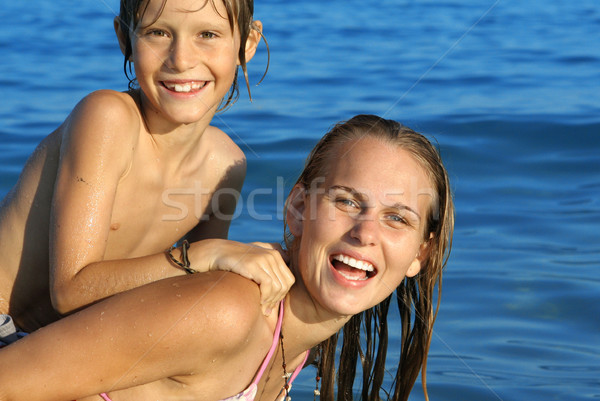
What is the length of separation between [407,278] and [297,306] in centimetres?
60

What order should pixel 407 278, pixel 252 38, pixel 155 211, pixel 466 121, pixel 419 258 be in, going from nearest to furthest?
pixel 419 258 → pixel 407 278 → pixel 155 211 → pixel 252 38 → pixel 466 121

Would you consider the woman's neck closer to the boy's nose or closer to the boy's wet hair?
the boy's nose

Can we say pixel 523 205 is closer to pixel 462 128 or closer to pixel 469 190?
pixel 469 190

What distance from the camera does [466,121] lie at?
8.45m

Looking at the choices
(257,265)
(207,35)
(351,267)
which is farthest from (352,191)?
(207,35)

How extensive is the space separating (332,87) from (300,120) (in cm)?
153

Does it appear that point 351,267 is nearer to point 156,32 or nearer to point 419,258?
point 419,258

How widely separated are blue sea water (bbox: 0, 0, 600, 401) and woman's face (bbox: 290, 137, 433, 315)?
4.64ft

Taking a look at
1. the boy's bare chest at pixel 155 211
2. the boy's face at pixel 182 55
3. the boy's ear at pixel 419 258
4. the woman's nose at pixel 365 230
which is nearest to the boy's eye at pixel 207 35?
the boy's face at pixel 182 55

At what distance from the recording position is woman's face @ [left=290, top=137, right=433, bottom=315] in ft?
9.64

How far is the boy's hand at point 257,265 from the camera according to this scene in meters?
2.84

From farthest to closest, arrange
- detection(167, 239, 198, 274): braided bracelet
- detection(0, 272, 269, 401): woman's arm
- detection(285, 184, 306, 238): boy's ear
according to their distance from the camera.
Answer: detection(285, 184, 306, 238): boy's ear < detection(167, 239, 198, 274): braided bracelet < detection(0, 272, 269, 401): woman's arm

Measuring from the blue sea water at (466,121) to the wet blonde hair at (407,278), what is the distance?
2.24ft

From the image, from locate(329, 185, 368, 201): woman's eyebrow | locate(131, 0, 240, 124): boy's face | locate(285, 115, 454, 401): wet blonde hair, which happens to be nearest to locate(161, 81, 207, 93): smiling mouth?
locate(131, 0, 240, 124): boy's face
